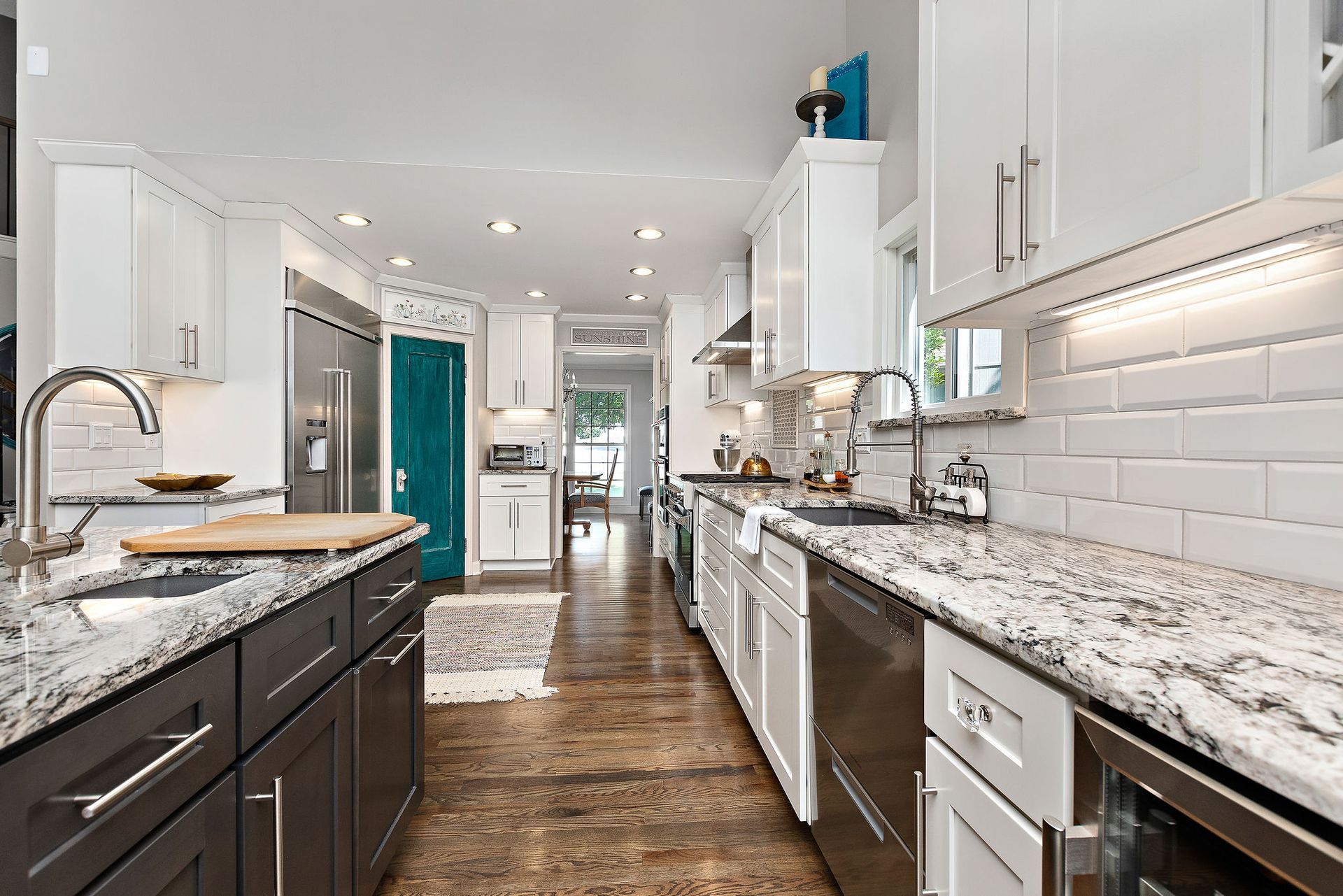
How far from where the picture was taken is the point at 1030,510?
1581mm

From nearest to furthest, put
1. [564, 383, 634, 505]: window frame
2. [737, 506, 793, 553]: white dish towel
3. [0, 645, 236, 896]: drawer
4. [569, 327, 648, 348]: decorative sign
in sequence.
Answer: [0, 645, 236, 896]: drawer → [737, 506, 793, 553]: white dish towel → [569, 327, 648, 348]: decorative sign → [564, 383, 634, 505]: window frame

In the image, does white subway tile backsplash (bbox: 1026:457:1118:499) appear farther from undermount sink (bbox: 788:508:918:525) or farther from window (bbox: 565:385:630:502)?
window (bbox: 565:385:630:502)

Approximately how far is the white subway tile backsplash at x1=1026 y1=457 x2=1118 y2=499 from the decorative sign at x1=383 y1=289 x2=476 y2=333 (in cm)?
447

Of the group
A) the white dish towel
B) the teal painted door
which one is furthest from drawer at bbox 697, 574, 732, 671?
the teal painted door

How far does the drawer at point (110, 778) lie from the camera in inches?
20.8

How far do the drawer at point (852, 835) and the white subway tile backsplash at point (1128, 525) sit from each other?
738mm

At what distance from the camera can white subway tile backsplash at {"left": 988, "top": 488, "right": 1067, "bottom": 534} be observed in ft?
4.83

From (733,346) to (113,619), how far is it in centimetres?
312

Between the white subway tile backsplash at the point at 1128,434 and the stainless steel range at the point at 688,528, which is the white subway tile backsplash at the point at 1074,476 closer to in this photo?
the white subway tile backsplash at the point at 1128,434

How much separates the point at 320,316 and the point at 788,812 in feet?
11.9

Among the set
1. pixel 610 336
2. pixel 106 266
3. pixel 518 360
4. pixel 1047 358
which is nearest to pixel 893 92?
pixel 1047 358

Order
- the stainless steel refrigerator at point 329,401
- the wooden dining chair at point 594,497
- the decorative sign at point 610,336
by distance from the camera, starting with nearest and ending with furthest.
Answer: the stainless steel refrigerator at point 329,401, the decorative sign at point 610,336, the wooden dining chair at point 594,497

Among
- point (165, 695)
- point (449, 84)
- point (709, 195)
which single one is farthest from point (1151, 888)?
point (449, 84)

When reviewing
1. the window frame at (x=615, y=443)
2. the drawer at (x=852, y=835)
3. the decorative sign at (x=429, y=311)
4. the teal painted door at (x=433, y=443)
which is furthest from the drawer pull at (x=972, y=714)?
the window frame at (x=615, y=443)
